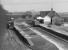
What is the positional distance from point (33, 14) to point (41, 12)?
5349 mm

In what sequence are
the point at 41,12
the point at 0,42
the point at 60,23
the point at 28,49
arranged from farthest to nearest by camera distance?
the point at 41,12, the point at 60,23, the point at 28,49, the point at 0,42

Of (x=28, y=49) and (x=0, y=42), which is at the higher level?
(x=0, y=42)

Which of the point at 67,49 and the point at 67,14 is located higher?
the point at 67,49

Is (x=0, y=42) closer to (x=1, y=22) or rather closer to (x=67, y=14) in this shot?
(x=1, y=22)

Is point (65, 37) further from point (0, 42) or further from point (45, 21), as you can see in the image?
point (45, 21)

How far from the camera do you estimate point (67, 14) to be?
47750 mm

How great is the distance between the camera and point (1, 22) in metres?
1.91

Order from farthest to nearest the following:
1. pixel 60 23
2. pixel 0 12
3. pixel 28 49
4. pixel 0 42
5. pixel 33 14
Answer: pixel 33 14
pixel 60 23
pixel 28 49
pixel 0 42
pixel 0 12

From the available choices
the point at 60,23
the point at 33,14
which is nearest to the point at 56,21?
the point at 60,23

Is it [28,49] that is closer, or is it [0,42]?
[0,42]

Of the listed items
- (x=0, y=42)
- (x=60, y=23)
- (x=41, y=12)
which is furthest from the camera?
(x=41, y=12)

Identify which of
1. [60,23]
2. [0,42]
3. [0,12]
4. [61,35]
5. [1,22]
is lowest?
[60,23]

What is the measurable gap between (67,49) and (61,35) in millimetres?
5463

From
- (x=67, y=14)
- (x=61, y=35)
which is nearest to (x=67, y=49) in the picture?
(x=61, y=35)
